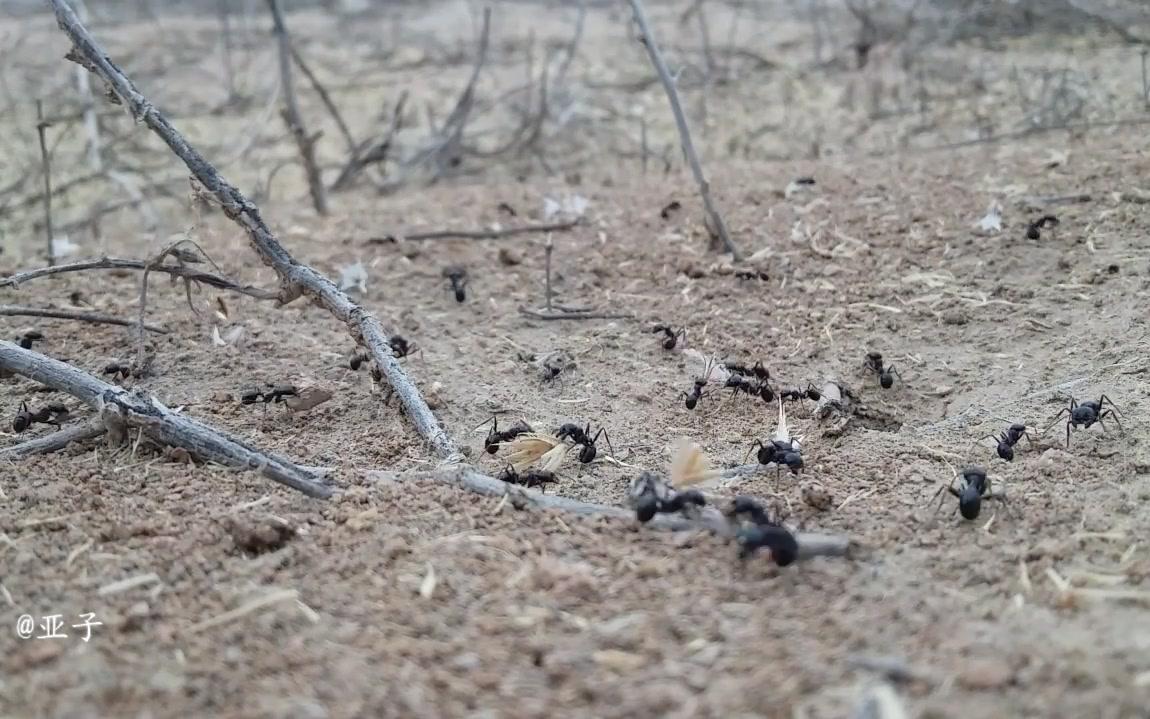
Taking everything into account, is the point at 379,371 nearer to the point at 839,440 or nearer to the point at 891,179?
the point at 839,440

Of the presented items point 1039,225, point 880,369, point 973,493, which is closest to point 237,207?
point 880,369

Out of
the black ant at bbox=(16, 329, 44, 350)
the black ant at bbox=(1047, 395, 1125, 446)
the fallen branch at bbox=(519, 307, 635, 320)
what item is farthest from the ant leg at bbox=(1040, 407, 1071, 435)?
the black ant at bbox=(16, 329, 44, 350)

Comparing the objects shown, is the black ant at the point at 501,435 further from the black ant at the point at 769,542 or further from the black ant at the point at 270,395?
the black ant at the point at 769,542

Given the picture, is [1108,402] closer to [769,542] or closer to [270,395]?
[769,542]

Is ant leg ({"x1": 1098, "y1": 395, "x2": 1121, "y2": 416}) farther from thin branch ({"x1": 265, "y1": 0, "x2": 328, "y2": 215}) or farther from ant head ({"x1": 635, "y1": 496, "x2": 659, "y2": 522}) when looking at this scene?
thin branch ({"x1": 265, "y1": 0, "x2": 328, "y2": 215})

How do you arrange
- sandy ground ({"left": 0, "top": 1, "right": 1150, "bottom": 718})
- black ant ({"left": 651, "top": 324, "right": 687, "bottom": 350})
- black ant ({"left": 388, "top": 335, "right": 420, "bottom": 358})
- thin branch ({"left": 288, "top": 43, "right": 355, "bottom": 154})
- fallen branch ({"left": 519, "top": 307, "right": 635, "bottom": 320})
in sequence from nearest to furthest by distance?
1. sandy ground ({"left": 0, "top": 1, "right": 1150, "bottom": 718})
2. black ant ({"left": 388, "top": 335, "right": 420, "bottom": 358})
3. black ant ({"left": 651, "top": 324, "right": 687, "bottom": 350})
4. fallen branch ({"left": 519, "top": 307, "right": 635, "bottom": 320})
5. thin branch ({"left": 288, "top": 43, "right": 355, "bottom": 154})

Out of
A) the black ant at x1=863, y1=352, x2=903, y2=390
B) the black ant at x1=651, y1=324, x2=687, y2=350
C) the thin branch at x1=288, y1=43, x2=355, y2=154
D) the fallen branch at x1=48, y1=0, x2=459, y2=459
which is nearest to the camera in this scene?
the fallen branch at x1=48, y1=0, x2=459, y2=459

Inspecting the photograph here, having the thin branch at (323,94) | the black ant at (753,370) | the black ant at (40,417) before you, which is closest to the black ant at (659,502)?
the black ant at (753,370)
